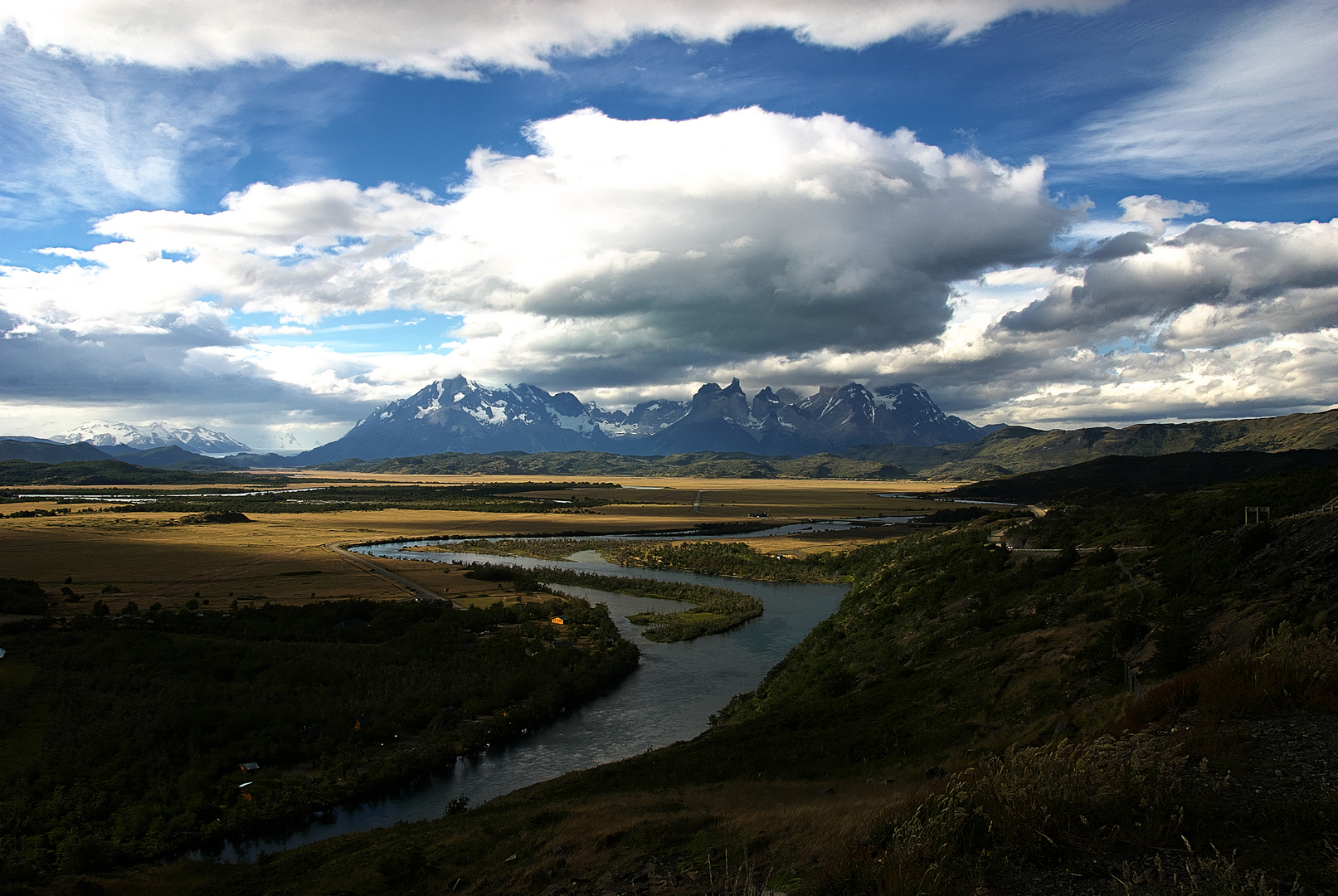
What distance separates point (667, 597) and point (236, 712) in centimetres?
4807

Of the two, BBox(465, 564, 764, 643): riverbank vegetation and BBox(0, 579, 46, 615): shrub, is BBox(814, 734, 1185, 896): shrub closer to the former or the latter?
BBox(465, 564, 764, 643): riverbank vegetation

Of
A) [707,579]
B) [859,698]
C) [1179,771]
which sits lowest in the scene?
[707,579]

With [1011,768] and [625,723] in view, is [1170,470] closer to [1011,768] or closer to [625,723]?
[625,723]

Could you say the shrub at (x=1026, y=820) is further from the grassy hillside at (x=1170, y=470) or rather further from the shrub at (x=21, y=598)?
the grassy hillside at (x=1170, y=470)

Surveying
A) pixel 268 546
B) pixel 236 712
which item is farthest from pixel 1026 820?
pixel 268 546

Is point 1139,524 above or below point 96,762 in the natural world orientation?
above

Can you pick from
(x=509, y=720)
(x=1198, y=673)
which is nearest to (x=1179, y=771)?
(x=1198, y=673)

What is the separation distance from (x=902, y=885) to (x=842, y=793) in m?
10.0

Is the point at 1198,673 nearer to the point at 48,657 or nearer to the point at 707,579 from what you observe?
the point at 48,657

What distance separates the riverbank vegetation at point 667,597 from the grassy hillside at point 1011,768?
2253 cm

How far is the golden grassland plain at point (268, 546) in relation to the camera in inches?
2987

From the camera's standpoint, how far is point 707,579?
301 ft

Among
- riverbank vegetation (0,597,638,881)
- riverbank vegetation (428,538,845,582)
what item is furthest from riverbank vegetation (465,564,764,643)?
riverbank vegetation (428,538,845,582)

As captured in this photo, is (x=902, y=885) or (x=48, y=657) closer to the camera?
(x=902, y=885)
